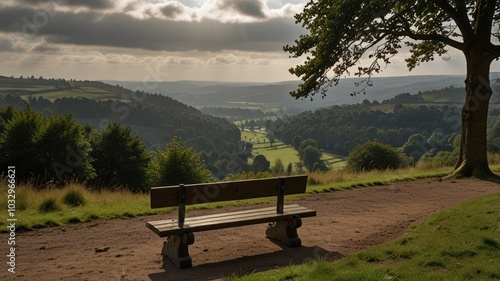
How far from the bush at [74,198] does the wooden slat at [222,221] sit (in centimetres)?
517

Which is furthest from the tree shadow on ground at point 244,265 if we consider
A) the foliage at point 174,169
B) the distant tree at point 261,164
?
the distant tree at point 261,164

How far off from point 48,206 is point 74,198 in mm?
972

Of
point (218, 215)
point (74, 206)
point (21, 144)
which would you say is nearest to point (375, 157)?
point (21, 144)

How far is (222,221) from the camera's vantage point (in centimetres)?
739

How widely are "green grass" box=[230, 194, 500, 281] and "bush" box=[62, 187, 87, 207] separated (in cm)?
695

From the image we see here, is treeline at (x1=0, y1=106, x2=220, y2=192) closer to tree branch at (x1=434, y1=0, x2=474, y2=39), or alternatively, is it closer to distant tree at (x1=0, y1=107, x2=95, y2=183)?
distant tree at (x1=0, y1=107, x2=95, y2=183)

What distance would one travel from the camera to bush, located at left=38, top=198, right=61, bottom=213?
10.6m

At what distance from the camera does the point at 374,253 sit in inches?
271

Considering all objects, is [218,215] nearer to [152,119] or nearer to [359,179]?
[359,179]

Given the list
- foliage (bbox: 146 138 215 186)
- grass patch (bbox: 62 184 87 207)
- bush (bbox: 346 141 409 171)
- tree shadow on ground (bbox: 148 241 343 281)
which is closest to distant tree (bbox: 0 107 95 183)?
foliage (bbox: 146 138 215 186)

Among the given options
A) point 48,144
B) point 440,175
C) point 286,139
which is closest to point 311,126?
point 286,139

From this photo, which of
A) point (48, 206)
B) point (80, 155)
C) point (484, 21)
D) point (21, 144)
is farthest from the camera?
point (80, 155)

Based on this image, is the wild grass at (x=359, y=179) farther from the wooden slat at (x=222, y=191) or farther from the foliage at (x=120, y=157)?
the foliage at (x=120, y=157)

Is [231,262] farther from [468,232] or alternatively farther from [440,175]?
[440,175]
